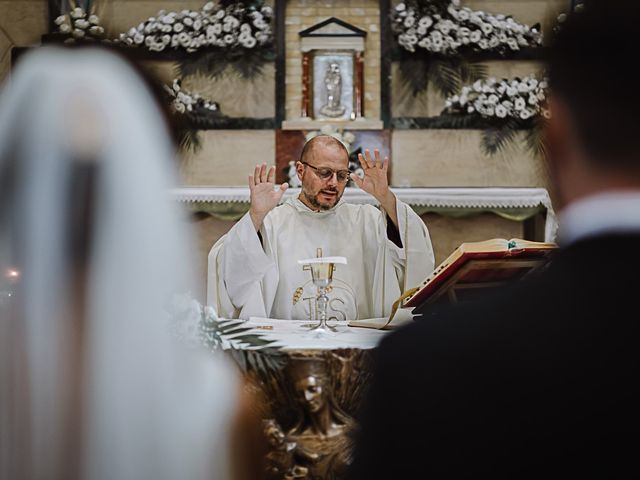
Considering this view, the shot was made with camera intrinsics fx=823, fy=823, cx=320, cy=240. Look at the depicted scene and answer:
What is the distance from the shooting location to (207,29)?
6863 millimetres

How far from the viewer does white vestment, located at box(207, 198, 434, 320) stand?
4.01 meters

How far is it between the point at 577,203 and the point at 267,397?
159 centimetres

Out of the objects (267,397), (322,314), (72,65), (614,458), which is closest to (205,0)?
(322,314)

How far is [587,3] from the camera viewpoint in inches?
38.3

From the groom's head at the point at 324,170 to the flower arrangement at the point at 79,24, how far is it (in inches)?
124

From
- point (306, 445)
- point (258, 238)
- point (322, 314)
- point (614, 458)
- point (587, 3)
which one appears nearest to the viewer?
point (614, 458)

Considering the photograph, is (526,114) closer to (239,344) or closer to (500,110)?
(500,110)

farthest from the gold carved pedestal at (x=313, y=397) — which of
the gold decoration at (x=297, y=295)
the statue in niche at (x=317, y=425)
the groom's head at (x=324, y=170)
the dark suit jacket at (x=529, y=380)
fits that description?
the groom's head at (x=324, y=170)

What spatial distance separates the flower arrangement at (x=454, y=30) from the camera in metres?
6.83

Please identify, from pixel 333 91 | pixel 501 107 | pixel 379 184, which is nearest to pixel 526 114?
pixel 501 107

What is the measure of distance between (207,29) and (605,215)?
20.7ft

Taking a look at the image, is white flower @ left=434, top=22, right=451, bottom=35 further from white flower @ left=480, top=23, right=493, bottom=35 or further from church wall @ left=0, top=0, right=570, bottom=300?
church wall @ left=0, top=0, right=570, bottom=300

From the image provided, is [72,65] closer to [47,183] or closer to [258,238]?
[47,183]

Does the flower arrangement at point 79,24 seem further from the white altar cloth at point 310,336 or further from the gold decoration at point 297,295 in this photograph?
the white altar cloth at point 310,336
